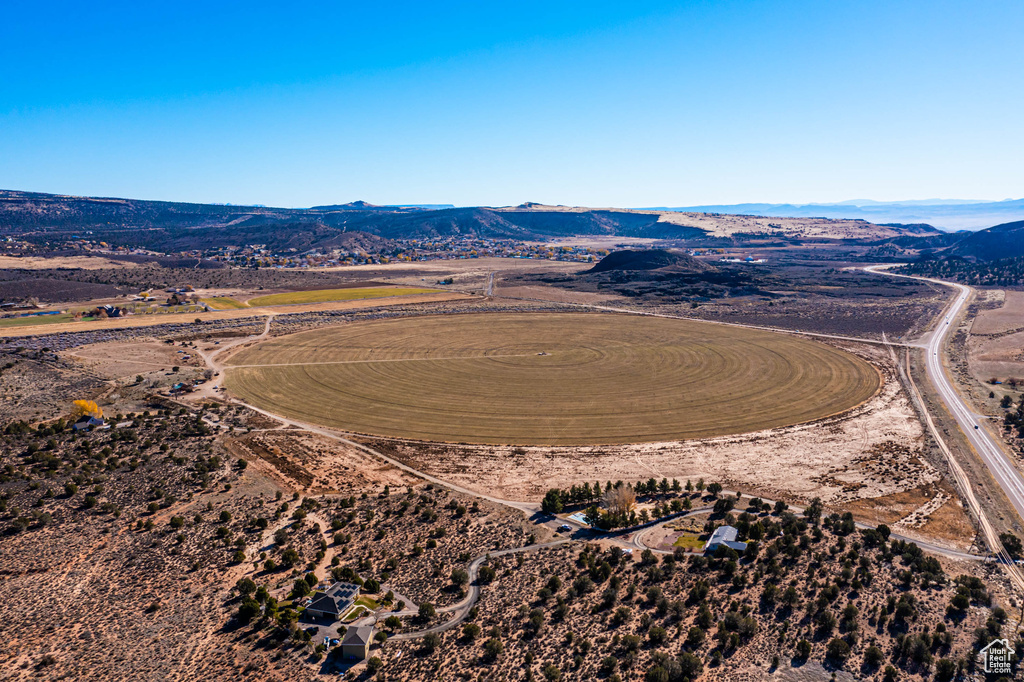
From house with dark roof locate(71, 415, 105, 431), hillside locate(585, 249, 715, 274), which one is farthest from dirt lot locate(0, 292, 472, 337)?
hillside locate(585, 249, 715, 274)

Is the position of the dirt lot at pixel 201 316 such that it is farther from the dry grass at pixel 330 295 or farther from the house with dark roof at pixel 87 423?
the house with dark roof at pixel 87 423

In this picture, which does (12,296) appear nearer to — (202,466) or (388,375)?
(388,375)

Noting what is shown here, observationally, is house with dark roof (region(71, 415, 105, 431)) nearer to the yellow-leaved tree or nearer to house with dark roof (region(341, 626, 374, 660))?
the yellow-leaved tree

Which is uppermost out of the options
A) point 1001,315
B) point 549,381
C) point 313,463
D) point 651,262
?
point 651,262

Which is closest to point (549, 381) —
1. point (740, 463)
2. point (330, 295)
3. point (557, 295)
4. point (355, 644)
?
point (740, 463)

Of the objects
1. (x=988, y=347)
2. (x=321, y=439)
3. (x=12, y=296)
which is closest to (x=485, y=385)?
(x=321, y=439)

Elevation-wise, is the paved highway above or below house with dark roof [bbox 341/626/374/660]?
above

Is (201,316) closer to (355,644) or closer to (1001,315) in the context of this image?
(355,644)
